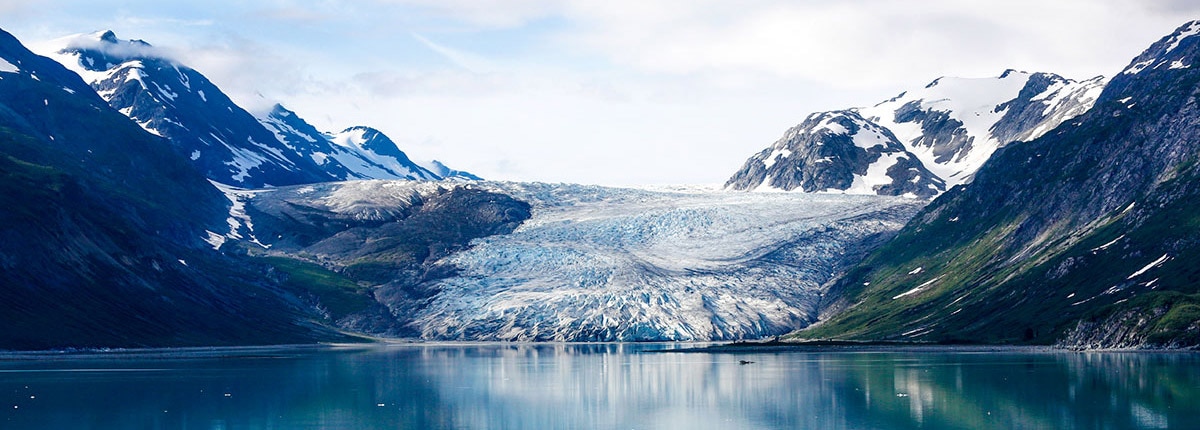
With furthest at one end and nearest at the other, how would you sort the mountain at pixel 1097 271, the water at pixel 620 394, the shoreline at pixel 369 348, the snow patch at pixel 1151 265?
the snow patch at pixel 1151 265 → the mountain at pixel 1097 271 → the shoreline at pixel 369 348 → the water at pixel 620 394

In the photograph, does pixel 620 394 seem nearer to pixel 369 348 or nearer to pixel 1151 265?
pixel 1151 265

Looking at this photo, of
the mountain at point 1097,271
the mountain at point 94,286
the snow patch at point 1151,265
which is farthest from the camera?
the snow patch at point 1151,265

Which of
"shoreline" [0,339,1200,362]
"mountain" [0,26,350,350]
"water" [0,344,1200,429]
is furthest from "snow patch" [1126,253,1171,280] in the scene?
"mountain" [0,26,350,350]

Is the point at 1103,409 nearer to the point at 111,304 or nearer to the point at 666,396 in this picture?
the point at 666,396

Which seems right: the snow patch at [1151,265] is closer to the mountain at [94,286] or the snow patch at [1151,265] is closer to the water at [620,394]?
the water at [620,394]

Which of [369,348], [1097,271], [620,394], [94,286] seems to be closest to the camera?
[620,394]

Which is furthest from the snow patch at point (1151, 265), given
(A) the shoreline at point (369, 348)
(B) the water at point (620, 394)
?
(B) the water at point (620, 394)

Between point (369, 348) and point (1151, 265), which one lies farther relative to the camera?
point (369, 348)

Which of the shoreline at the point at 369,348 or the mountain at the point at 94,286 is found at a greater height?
the mountain at the point at 94,286

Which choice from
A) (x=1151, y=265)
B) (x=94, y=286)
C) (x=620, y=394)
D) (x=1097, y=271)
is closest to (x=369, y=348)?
(x=94, y=286)

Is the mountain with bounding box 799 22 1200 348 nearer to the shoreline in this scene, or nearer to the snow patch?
the snow patch
